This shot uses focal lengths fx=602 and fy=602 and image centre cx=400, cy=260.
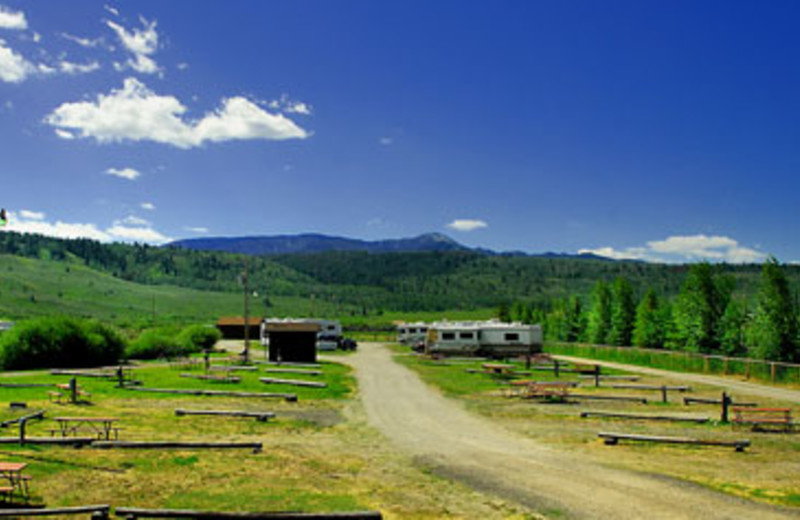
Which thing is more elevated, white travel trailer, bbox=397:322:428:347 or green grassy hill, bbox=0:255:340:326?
green grassy hill, bbox=0:255:340:326

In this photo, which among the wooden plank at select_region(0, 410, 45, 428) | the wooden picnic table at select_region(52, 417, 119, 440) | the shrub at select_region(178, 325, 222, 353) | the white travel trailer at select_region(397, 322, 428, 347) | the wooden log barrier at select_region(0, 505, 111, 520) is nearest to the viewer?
the wooden log barrier at select_region(0, 505, 111, 520)

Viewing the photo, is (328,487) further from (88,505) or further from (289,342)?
(289,342)

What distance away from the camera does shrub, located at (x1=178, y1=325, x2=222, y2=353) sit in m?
58.8

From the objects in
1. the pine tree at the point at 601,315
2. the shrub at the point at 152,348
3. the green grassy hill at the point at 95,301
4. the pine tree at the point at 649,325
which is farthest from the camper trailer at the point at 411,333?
the green grassy hill at the point at 95,301

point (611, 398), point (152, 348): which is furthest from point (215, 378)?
point (152, 348)

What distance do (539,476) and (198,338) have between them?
5277 centimetres

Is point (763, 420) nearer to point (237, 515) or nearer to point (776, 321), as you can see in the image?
point (237, 515)

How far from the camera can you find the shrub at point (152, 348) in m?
51.2

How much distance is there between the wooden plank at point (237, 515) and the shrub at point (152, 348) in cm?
4270

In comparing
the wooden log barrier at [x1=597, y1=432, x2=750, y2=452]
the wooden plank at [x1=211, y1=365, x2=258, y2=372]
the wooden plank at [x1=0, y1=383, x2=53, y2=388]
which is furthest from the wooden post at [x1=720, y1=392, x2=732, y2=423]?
the wooden plank at [x1=0, y1=383, x2=53, y2=388]

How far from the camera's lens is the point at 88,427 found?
64.0 feet

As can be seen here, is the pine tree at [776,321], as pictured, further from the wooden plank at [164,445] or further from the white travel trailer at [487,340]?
the wooden plank at [164,445]

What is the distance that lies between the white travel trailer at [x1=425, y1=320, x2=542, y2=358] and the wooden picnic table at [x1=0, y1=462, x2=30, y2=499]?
4400 centimetres

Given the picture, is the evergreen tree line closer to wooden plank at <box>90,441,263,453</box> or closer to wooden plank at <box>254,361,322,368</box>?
wooden plank at <box>254,361,322,368</box>
